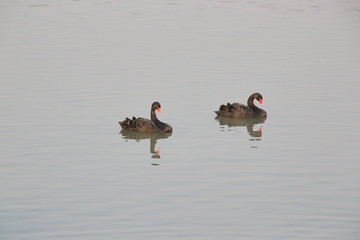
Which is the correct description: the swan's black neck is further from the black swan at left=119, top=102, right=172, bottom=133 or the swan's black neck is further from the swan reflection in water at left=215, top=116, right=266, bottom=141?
the swan reflection in water at left=215, top=116, right=266, bottom=141

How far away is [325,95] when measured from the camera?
2636cm

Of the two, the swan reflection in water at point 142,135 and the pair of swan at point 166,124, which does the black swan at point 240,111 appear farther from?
the swan reflection in water at point 142,135

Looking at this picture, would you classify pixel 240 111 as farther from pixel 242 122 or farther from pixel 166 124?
pixel 166 124

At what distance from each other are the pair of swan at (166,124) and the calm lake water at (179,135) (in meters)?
0.21

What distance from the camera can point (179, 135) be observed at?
70.0ft

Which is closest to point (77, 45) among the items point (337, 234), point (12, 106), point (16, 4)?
point (12, 106)

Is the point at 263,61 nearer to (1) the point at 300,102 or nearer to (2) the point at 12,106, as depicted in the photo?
(1) the point at 300,102

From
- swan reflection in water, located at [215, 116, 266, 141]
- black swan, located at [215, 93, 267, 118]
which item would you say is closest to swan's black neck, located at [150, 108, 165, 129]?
swan reflection in water, located at [215, 116, 266, 141]

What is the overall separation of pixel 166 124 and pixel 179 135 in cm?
54

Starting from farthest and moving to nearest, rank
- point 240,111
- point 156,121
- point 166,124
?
point 240,111
point 156,121
point 166,124

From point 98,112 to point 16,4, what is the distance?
109ft

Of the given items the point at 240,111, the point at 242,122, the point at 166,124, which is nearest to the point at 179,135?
the point at 166,124

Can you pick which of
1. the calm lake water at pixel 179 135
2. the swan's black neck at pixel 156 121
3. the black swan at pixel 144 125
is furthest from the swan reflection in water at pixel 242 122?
the black swan at pixel 144 125

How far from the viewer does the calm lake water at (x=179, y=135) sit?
47.0 ft
